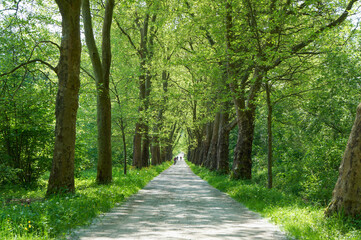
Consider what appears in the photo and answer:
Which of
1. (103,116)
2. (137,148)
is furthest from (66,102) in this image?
(137,148)

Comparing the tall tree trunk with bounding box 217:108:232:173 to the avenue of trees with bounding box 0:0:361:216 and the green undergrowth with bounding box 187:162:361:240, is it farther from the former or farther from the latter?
the green undergrowth with bounding box 187:162:361:240

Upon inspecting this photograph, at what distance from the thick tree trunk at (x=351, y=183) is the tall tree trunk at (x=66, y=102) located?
286 inches

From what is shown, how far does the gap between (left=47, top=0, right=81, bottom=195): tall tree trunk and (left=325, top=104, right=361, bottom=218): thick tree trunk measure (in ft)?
23.8

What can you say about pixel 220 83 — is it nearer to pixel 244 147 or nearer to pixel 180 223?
pixel 244 147

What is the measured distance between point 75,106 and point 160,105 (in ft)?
53.3

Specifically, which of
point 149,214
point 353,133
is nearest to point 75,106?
point 149,214

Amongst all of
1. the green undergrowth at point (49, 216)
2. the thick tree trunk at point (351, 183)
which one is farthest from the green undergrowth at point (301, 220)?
the green undergrowth at point (49, 216)

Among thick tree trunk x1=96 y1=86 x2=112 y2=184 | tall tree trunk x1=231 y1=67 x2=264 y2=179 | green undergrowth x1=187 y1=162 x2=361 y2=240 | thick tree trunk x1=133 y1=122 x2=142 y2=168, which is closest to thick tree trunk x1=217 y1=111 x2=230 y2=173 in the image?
tall tree trunk x1=231 y1=67 x2=264 y2=179

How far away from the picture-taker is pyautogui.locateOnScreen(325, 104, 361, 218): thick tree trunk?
239 inches

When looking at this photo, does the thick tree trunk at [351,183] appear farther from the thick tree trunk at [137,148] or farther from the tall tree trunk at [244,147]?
the thick tree trunk at [137,148]

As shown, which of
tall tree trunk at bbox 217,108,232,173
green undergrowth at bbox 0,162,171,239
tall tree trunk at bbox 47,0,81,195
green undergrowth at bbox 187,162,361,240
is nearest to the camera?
green undergrowth at bbox 0,162,171,239

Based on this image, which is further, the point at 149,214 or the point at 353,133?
the point at 149,214

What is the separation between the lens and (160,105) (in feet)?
84.9

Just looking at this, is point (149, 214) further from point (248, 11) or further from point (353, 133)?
point (248, 11)
